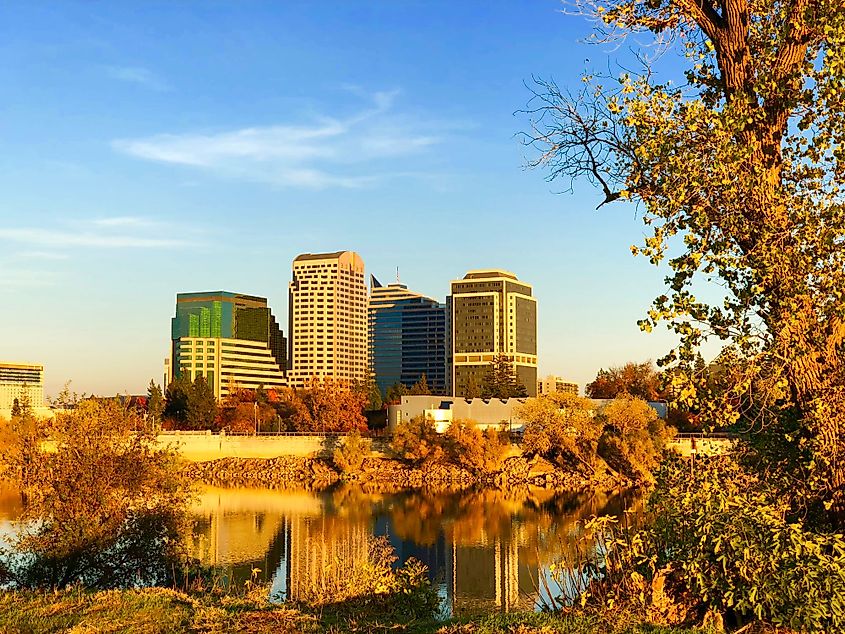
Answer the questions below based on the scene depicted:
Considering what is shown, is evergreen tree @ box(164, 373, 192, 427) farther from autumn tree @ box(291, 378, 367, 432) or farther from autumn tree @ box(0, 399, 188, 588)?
autumn tree @ box(0, 399, 188, 588)

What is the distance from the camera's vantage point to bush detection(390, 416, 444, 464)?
65.5 m

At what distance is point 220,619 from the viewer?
8.59 meters

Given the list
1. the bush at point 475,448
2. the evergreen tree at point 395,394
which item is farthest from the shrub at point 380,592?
the evergreen tree at point 395,394

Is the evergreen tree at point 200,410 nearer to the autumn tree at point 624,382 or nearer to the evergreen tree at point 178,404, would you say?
the evergreen tree at point 178,404

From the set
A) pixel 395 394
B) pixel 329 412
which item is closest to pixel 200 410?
pixel 329 412

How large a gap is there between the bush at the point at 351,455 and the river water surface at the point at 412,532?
23.8 feet

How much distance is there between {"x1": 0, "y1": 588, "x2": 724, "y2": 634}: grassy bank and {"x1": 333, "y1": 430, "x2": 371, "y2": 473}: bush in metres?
57.4

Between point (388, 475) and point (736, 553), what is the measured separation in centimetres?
5819

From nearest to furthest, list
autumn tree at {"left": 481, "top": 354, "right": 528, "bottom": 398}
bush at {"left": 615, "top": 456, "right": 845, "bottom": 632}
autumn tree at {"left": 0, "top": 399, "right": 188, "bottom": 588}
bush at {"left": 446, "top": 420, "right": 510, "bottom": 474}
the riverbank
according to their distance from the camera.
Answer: bush at {"left": 615, "top": 456, "right": 845, "bottom": 632}, autumn tree at {"left": 0, "top": 399, "right": 188, "bottom": 588}, the riverbank, bush at {"left": 446, "top": 420, "right": 510, "bottom": 474}, autumn tree at {"left": 481, "top": 354, "right": 528, "bottom": 398}

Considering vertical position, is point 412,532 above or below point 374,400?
below

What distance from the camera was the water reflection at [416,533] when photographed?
27094mm

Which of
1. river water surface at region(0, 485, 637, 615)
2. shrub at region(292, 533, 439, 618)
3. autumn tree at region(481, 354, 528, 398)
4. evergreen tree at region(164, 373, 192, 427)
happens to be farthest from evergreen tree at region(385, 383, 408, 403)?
shrub at region(292, 533, 439, 618)

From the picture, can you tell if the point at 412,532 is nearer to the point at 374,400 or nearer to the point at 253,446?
the point at 253,446

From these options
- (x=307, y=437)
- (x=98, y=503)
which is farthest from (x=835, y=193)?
(x=307, y=437)
